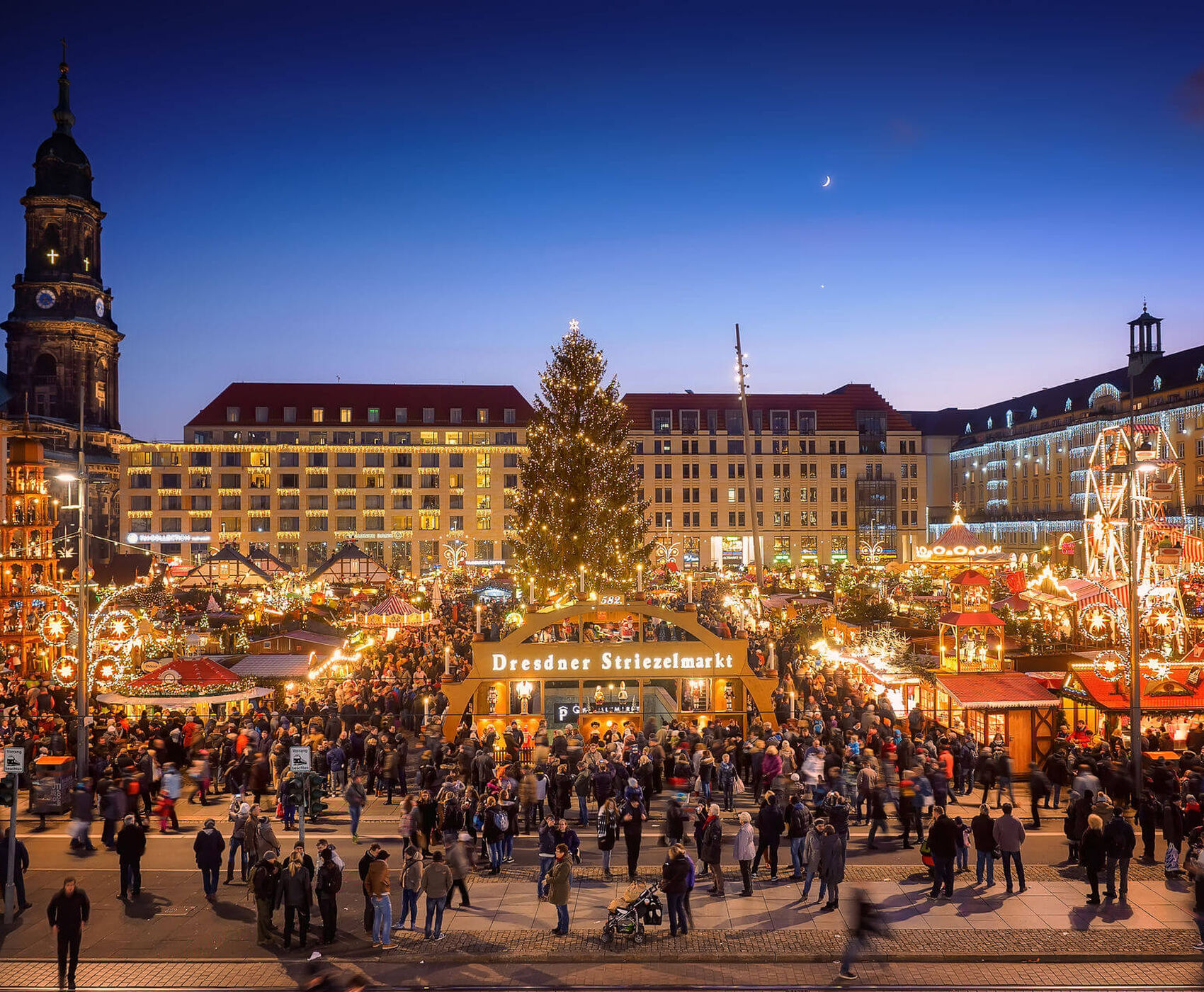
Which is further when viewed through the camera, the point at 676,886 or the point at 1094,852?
the point at 1094,852

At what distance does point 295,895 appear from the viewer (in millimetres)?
12047

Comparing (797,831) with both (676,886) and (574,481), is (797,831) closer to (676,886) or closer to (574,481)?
(676,886)

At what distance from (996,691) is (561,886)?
13.6 metres

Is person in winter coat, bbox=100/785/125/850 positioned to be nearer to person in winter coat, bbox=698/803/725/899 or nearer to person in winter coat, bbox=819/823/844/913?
person in winter coat, bbox=698/803/725/899

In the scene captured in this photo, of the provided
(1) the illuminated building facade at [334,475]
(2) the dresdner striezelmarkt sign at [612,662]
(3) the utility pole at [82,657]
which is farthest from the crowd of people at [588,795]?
(1) the illuminated building facade at [334,475]

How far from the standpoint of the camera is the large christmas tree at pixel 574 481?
3769cm

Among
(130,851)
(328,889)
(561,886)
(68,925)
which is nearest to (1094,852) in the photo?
(561,886)

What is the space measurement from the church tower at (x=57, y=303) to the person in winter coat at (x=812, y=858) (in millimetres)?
85146

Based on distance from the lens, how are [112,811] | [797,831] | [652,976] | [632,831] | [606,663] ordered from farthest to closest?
1. [606,663]
2. [112,811]
3. [797,831]
4. [632,831]
5. [652,976]

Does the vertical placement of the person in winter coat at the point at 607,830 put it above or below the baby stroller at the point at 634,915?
above

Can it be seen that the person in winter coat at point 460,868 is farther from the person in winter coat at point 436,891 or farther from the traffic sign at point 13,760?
the traffic sign at point 13,760

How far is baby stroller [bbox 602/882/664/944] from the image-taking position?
39.8 ft

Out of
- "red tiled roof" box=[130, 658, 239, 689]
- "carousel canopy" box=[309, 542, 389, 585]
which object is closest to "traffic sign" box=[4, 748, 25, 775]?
"red tiled roof" box=[130, 658, 239, 689]

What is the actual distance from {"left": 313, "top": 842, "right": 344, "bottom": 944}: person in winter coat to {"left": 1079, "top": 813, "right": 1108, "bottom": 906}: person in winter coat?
1038cm
